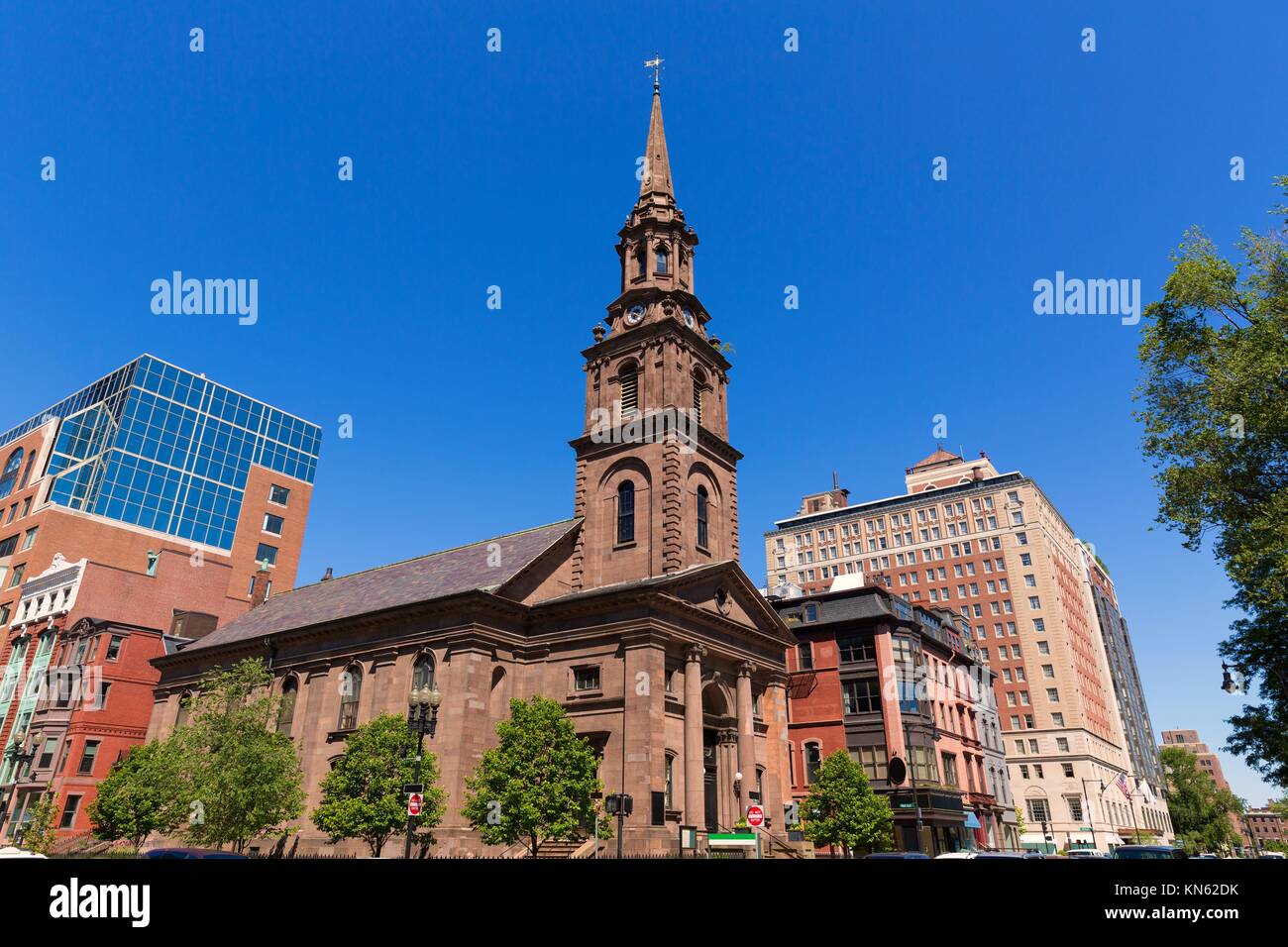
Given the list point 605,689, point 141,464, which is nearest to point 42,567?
point 141,464

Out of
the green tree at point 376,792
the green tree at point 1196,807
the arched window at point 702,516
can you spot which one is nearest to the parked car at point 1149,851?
the arched window at point 702,516

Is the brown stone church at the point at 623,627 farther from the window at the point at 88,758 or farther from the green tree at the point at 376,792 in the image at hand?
the window at the point at 88,758

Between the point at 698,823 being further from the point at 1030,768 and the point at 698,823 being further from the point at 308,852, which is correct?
the point at 1030,768

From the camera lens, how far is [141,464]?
73.1 m

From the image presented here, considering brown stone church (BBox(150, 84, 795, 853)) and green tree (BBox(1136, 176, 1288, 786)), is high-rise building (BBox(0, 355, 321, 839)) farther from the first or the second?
green tree (BBox(1136, 176, 1288, 786))

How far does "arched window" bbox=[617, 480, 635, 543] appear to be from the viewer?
139 feet

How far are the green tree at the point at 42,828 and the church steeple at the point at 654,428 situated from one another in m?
32.9

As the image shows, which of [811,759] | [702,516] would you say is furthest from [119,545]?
[811,759]

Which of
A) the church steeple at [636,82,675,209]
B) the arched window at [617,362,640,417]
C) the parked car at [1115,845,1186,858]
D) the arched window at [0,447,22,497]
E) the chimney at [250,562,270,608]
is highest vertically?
the church steeple at [636,82,675,209]

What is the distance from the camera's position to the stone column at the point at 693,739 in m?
34.1

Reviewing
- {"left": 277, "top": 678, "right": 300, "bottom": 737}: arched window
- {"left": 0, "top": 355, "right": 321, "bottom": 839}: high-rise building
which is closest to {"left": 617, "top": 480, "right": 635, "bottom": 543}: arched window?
{"left": 277, "top": 678, "right": 300, "bottom": 737}: arched window

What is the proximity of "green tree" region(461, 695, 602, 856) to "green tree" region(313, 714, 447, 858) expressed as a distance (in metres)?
1.77

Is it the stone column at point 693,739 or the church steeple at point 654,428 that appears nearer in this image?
the stone column at point 693,739
